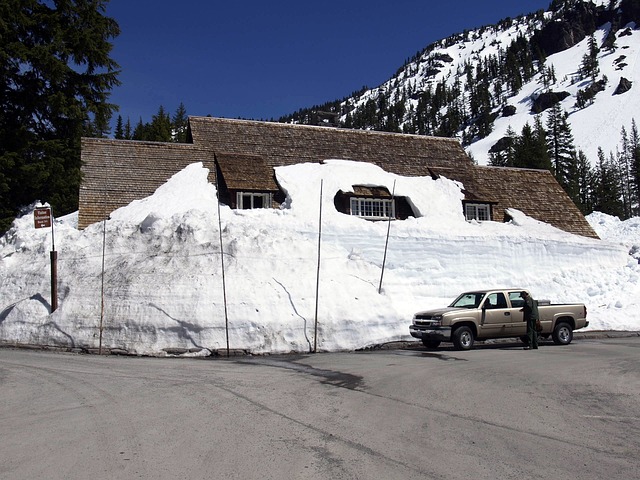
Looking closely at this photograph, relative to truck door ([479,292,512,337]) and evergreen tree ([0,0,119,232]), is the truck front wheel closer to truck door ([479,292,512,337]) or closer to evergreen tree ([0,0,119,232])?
truck door ([479,292,512,337])

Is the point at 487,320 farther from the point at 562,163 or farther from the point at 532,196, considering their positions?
the point at 562,163

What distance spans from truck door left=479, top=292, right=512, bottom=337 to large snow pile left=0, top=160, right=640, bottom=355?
291 cm

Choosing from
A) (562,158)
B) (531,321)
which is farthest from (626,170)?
(531,321)

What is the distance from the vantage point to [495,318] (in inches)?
627

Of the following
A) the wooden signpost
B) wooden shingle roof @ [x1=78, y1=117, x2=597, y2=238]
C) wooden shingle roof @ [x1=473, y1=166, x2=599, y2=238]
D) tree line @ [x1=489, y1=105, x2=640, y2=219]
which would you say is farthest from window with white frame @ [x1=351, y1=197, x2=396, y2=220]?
tree line @ [x1=489, y1=105, x2=640, y2=219]

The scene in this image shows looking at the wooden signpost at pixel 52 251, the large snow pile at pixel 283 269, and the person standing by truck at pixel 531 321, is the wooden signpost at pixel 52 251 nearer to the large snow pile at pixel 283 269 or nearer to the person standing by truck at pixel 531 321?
the large snow pile at pixel 283 269

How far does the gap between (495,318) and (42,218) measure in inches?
561

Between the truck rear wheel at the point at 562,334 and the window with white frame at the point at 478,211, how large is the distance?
9.60 meters

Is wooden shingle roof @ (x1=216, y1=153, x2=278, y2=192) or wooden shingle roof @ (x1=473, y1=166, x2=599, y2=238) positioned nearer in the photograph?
wooden shingle roof @ (x1=216, y1=153, x2=278, y2=192)

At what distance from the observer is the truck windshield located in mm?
16188

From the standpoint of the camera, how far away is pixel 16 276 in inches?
735

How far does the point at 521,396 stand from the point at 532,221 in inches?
764

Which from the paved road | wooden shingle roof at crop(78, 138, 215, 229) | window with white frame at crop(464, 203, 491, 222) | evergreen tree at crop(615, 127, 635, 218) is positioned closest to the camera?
the paved road

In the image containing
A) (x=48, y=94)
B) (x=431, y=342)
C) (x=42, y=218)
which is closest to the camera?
(x=431, y=342)
